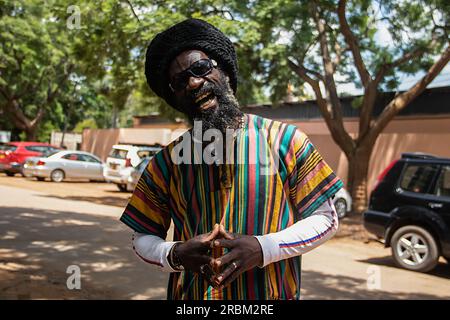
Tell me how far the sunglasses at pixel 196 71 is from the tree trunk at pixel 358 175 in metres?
12.2

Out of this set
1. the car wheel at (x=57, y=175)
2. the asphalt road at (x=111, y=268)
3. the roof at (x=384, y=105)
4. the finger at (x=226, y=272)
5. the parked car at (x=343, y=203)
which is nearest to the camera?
the finger at (x=226, y=272)

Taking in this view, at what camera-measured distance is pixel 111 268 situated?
6.69 metres

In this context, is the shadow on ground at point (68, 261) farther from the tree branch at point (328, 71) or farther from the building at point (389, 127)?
the building at point (389, 127)

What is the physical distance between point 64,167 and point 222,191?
20.7m

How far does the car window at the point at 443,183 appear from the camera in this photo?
303 inches

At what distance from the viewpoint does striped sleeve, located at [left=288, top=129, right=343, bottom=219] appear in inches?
69.4

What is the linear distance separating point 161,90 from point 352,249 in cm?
833

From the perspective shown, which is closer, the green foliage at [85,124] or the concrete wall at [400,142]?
the concrete wall at [400,142]

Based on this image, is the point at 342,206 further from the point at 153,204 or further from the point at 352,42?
the point at 153,204

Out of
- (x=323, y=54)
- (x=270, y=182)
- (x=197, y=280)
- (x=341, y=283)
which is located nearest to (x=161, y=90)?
(x=270, y=182)

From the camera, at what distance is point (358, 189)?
14.1 metres

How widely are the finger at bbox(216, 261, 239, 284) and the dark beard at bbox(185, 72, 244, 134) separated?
1.48 ft

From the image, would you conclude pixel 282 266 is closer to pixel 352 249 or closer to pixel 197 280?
pixel 197 280

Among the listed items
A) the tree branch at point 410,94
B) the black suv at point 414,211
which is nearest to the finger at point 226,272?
the black suv at point 414,211
